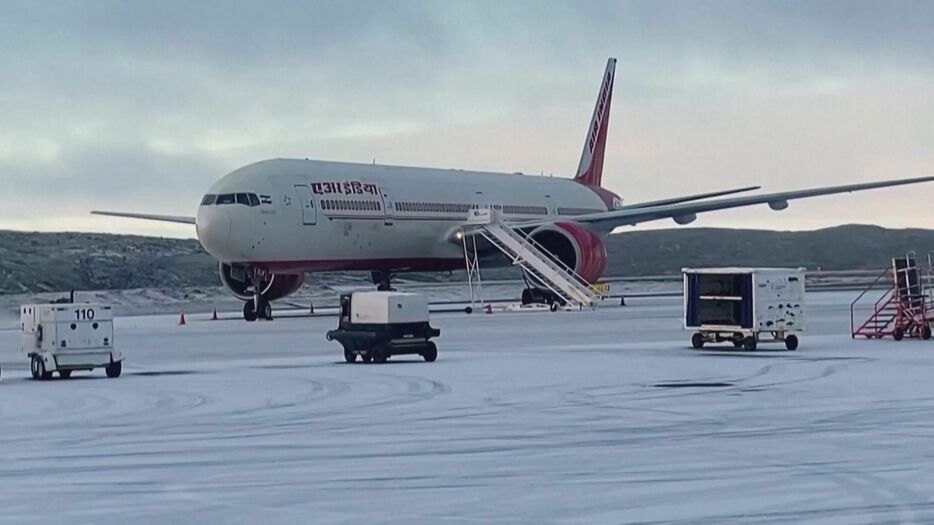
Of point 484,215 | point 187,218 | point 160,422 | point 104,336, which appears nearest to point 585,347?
point 104,336

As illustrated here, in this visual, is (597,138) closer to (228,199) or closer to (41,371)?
(228,199)

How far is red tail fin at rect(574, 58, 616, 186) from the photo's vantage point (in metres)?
55.8

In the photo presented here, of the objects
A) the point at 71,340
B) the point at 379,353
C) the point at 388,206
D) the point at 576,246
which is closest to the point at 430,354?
the point at 379,353

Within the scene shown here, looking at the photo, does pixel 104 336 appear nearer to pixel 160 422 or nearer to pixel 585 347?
pixel 160 422

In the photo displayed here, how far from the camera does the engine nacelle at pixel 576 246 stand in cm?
4306

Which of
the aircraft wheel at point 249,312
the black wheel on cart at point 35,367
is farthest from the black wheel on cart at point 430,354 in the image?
the aircraft wheel at point 249,312

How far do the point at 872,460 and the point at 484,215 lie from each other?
34.2 m

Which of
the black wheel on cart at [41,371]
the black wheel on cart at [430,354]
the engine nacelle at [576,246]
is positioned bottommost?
the black wheel on cart at [41,371]

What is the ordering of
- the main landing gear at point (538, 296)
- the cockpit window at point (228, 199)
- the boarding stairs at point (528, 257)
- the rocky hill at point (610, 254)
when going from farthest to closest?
the rocky hill at point (610, 254) < the main landing gear at point (538, 296) < the boarding stairs at point (528, 257) < the cockpit window at point (228, 199)

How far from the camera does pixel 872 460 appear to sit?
11047 mm

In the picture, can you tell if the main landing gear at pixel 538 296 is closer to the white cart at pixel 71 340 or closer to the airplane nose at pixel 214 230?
the airplane nose at pixel 214 230

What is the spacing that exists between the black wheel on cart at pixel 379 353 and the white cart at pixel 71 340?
3558 millimetres

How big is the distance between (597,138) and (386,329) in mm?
35930

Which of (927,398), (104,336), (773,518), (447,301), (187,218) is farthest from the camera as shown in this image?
(447,301)
